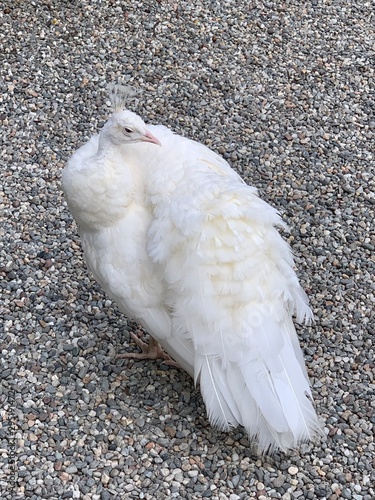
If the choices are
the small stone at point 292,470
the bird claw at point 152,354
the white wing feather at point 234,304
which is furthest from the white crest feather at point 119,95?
the small stone at point 292,470

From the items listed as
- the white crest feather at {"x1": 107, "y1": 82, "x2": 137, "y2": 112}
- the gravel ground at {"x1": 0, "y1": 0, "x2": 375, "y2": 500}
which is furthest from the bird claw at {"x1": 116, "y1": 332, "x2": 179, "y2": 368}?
the white crest feather at {"x1": 107, "y1": 82, "x2": 137, "y2": 112}

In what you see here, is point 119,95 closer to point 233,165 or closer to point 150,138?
point 150,138

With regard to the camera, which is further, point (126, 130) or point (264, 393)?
point (126, 130)

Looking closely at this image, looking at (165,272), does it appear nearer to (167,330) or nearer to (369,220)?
(167,330)

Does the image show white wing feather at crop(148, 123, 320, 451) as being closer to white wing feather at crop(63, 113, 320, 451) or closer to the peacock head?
white wing feather at crop(63, 113, 320, 451)

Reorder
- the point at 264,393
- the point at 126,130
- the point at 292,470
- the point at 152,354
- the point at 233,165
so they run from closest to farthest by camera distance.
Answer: the point at 264,393 < the point at 292,470 < the point at 126,130 < the point at 152,354 < the point at 233,165

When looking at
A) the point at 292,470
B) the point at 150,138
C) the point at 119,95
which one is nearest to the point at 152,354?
the point at 292,470
